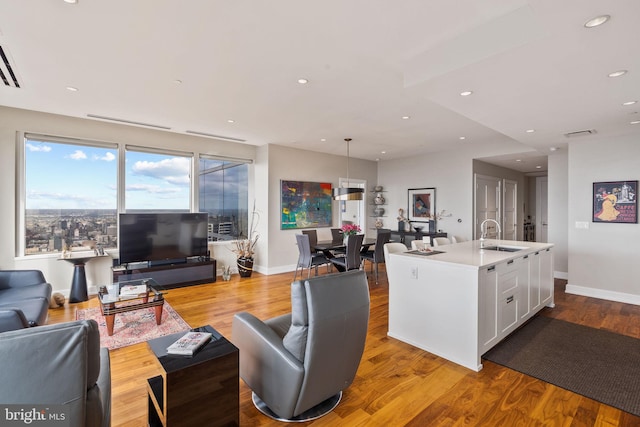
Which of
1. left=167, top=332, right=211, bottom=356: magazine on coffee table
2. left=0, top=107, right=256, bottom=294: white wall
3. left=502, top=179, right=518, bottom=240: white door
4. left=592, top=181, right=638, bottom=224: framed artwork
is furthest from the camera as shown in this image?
left=502, top=179, right=518, bottom=240: white door

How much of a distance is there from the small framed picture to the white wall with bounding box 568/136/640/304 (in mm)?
2752

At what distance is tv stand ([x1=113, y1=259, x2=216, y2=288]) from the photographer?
4843 millimetres

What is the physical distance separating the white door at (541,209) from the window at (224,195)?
778 centimetres

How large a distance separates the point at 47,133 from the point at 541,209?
1095 centimetres

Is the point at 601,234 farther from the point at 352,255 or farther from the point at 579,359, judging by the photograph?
Result: the point at 352,255

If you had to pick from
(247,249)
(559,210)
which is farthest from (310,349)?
(559,210)

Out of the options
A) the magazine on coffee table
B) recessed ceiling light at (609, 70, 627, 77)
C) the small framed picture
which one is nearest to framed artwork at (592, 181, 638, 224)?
recessed ceiling light at (609, 70, 627, 77)

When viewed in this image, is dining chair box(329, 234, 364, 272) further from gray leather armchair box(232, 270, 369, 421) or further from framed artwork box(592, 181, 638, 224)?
framed artwork box(592, 181, 638, 224)

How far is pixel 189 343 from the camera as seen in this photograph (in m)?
1.82

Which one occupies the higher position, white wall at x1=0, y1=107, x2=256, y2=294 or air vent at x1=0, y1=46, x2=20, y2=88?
air vent at x1=0, y1=46, x2=20, y2=88

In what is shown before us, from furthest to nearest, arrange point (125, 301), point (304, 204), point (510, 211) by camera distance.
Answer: point (510, 211)
point (304, 204)
point (125, 301)

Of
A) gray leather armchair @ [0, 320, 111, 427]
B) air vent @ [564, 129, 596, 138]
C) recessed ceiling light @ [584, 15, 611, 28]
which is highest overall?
recessed ceiling light @ [584, 15, 611, 28]

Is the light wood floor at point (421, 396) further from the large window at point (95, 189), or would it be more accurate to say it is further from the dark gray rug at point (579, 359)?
the large window at point (95, 189)

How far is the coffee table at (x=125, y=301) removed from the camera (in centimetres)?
325
